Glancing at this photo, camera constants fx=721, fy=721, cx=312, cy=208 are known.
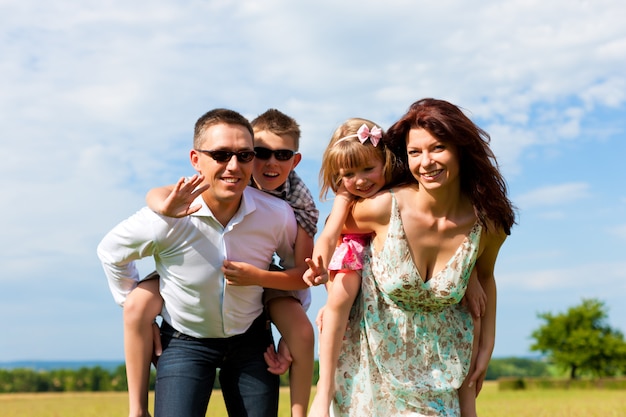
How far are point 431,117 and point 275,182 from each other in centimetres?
154

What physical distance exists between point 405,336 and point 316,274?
95 cm

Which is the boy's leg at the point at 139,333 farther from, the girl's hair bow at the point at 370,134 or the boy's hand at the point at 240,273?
the girl's hair bow at the point at 370,134

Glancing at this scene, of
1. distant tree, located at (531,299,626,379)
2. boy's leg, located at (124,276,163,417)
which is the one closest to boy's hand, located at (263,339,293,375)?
boy's leg, located at (124,276,163,417)

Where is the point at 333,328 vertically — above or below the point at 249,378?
above

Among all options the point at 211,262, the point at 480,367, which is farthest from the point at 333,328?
the point at 480,367

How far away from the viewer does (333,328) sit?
541 cm

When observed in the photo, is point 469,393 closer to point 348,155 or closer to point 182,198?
point 348,155

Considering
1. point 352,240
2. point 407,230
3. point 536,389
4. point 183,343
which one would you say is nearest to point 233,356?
point 183,343

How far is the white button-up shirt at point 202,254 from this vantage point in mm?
5461

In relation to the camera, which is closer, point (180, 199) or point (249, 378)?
point (180, 199)

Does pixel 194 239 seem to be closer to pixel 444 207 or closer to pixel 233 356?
pixel 233 356

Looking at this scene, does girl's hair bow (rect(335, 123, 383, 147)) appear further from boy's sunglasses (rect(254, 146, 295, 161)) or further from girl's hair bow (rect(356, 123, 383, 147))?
boy's sunglasses (rect(254, 146, 295, 161))

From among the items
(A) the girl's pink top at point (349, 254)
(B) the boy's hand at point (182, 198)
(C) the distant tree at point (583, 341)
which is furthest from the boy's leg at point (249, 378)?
(C) the distant tree at point (583, 341)

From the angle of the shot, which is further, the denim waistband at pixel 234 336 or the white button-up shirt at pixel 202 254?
the denim waistband at pixel 234 336
